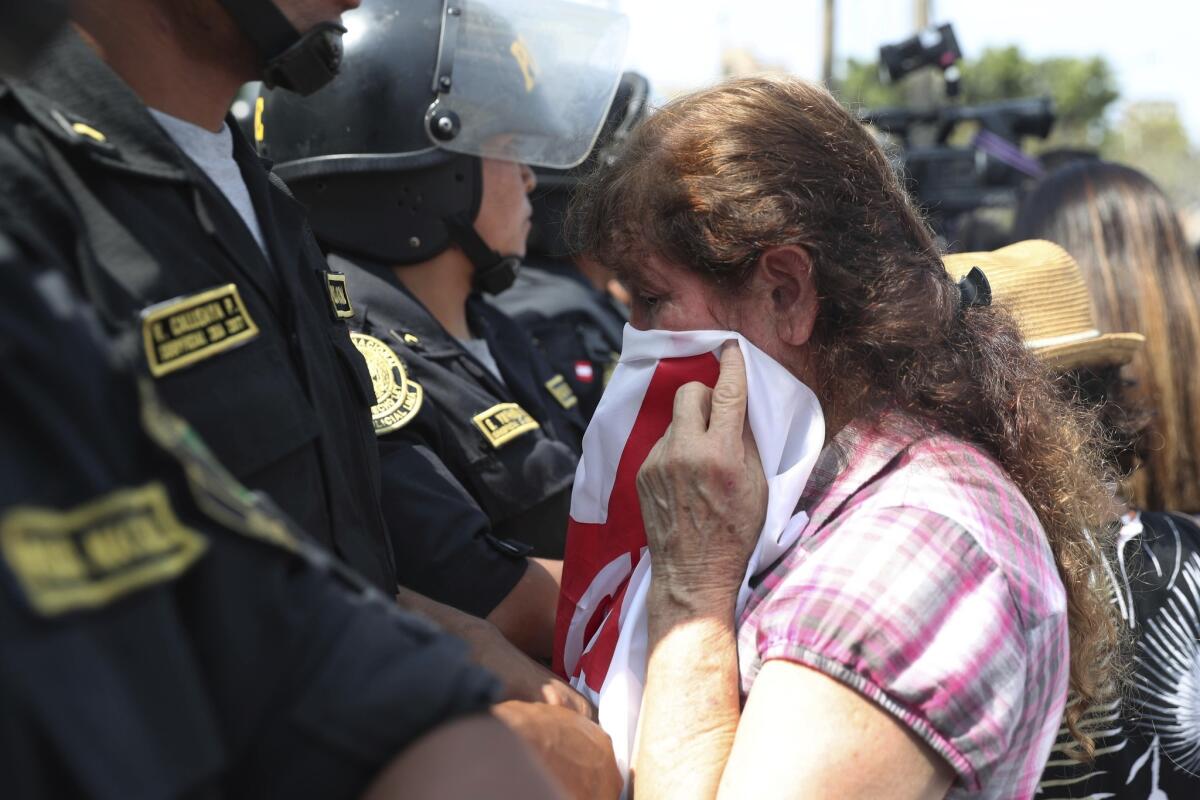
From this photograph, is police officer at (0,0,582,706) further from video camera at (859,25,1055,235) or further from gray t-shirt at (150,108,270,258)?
video camera at (859,25,1055,235)

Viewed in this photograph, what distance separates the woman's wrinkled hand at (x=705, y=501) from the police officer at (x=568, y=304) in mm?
2076

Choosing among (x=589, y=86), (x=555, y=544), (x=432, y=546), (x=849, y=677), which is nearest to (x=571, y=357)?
(x=589, y=86)

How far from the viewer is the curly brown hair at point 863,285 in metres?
1.61

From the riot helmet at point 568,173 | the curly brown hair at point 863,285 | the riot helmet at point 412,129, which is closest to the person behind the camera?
the curly brown hair at point 863,285

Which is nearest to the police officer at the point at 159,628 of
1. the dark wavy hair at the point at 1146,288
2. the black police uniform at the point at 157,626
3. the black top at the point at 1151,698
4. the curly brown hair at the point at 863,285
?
the black police uniform at the point at 157,626

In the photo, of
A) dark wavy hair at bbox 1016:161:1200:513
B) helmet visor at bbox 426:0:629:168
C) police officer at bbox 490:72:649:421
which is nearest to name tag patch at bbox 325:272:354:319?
helmet visor at bbox 426:0:629:168

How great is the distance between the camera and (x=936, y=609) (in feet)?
4.35

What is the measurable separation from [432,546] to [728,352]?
25.4 inches

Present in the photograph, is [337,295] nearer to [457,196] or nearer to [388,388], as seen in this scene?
[388,388]

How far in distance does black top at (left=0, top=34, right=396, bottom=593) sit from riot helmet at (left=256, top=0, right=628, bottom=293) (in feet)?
3.34

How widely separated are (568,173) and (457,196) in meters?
1.48

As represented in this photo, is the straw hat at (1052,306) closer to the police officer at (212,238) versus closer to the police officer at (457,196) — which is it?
the police officer at (457,196)

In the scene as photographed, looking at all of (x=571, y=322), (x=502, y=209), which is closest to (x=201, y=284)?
(x=502, y=209)

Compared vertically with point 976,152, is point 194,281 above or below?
above
